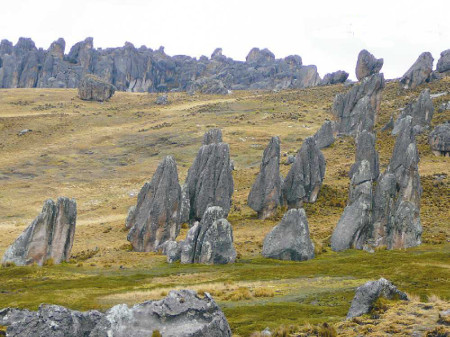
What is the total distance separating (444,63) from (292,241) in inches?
4561

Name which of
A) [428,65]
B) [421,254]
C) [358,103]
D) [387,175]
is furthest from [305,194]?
[428,65]

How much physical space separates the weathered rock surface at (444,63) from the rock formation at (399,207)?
94755 mm

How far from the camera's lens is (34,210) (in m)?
70.5

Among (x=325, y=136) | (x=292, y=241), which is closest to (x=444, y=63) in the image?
(x=325, y=136)

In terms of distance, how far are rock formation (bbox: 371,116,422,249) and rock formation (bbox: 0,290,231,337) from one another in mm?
32850

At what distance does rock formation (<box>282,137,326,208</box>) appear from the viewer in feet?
213

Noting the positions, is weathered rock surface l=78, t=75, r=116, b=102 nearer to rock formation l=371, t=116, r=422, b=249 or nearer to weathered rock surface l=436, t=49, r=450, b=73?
Answer: weathered rock surface l=436, t=49, r=450, b=73

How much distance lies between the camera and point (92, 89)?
579 ft

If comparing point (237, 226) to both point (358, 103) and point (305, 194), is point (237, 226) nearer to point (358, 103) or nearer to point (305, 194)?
point (305, 194)

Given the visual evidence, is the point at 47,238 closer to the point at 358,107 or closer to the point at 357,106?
the point at 358,107

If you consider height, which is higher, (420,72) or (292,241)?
(420,72)

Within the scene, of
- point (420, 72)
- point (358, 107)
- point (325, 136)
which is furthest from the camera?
point (420, 72)

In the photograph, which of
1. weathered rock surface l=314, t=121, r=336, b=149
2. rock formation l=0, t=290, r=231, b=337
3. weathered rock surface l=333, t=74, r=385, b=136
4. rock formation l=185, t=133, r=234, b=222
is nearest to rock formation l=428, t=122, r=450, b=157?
weathered rock surface l=333, t=74, r=385, b=136

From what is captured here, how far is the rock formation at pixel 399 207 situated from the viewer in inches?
1854
